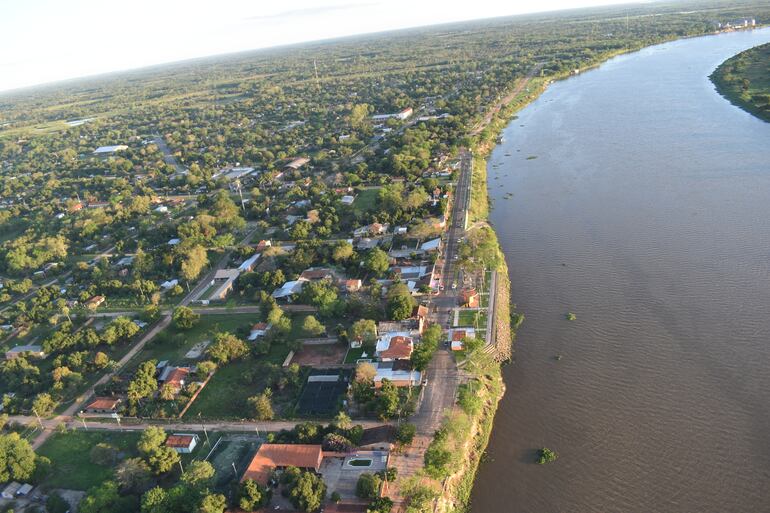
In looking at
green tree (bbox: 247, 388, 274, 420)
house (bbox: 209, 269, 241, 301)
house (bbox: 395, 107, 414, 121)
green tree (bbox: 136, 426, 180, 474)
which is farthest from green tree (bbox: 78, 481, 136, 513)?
house (bbox: 395, 107, 414, 121)

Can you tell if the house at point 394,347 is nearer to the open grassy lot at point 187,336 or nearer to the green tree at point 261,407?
the green tree at point 261,407

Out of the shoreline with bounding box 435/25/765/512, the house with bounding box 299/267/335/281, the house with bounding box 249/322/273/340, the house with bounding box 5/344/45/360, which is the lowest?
the shoreline with bounding box 435/25/765/512

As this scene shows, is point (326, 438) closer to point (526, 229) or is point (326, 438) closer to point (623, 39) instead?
point (526, 229)

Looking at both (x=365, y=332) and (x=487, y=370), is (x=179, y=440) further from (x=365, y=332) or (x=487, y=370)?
(x=487, y=370)

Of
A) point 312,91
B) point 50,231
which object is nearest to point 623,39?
point 312,91

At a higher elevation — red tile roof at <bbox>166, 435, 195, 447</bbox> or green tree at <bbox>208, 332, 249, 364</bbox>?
green tree at <bbox>208, 332, 249, 364</bbox>

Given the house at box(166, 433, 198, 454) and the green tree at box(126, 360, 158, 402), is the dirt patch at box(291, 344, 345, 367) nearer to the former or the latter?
the house at box(166, 433, 198, 454)

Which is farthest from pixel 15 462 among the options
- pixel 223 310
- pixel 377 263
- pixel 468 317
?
pixel 468 317
